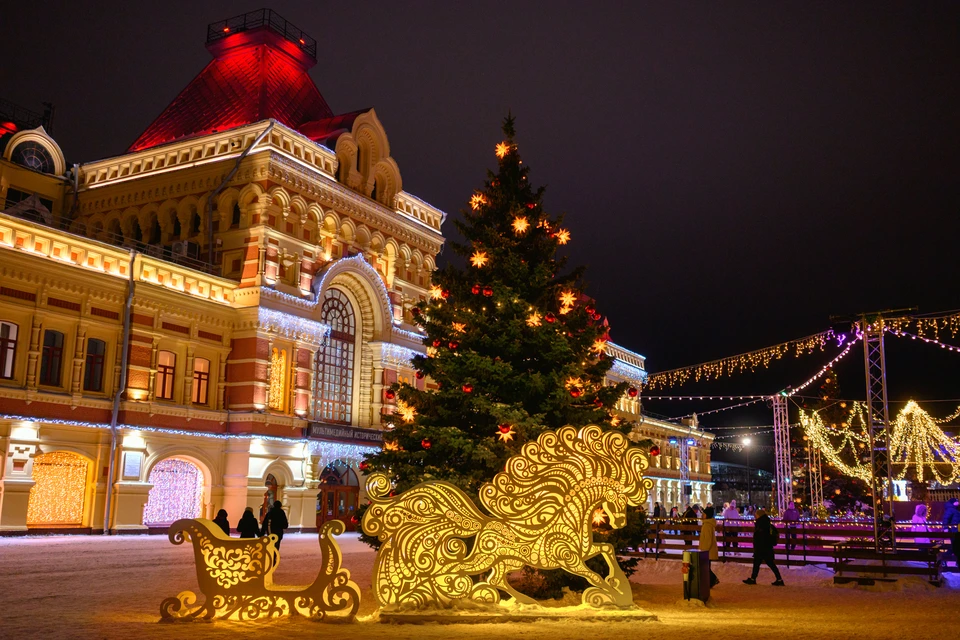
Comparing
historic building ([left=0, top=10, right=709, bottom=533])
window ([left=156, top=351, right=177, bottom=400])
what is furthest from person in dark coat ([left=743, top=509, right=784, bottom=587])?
window ([left=156, top=351, right=177, bottom=400])

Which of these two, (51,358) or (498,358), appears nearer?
(498,358)

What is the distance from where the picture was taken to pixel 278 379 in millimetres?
34625

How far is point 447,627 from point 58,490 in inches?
875

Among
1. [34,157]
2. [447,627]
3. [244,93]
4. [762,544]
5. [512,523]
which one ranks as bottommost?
[447,627]

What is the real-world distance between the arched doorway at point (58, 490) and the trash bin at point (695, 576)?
2173 cm

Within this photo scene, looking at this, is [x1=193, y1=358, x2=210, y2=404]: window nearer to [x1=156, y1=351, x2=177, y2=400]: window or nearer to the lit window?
[x1=156, y1=351, x2=177, y2=400]: window

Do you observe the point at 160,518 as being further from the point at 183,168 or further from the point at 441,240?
the point at 441,240

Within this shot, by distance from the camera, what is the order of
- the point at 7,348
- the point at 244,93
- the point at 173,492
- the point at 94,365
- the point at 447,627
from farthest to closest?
1. the point at 244,93
2. the point at 173,492
3. the point at 94,365
4. the point at 7,348
5. the point at 447,627

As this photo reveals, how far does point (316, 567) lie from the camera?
18.7 meters

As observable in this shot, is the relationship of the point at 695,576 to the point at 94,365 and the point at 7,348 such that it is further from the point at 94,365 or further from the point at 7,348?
the point at 94,365

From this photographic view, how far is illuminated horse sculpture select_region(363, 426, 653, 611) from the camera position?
10.8 m

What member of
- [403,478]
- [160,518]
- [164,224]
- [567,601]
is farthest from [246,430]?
[567,601]

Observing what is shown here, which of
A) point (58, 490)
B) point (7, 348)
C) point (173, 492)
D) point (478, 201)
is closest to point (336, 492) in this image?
point (173, 492)

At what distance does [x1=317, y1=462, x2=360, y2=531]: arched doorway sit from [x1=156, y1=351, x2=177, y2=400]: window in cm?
788
